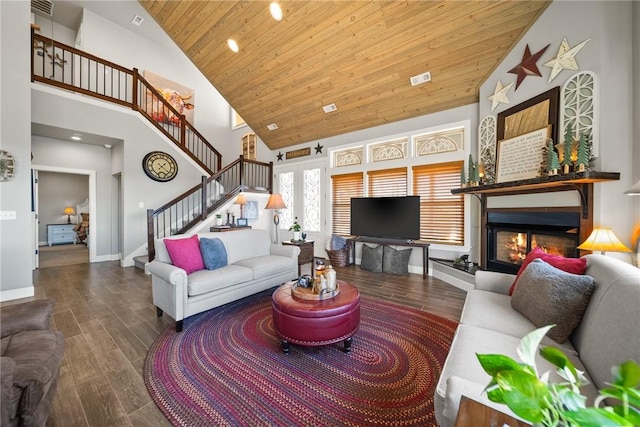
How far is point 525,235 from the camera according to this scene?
3174 mm

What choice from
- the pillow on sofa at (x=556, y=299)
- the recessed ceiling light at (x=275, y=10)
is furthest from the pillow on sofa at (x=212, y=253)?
the recessed ceiling light at (x=275, y=10)

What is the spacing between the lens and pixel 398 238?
4504mm

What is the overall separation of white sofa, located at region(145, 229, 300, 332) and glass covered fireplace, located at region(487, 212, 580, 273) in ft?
9.38

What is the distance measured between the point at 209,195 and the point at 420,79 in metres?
5.21

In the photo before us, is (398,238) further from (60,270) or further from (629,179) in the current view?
(60,270)

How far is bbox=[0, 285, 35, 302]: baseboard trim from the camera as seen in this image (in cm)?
322

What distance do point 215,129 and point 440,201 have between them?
7.03 meters

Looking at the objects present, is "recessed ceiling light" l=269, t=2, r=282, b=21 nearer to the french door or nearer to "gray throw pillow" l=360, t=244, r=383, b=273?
the french door

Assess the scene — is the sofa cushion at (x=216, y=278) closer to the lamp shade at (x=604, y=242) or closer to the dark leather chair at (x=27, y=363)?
the dark leather chair at (x=27, y=363)

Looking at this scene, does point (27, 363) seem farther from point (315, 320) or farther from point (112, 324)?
point (112, 324)

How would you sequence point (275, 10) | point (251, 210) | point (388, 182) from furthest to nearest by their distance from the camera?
point (251, 210), point (388, 182), point (275, 10)

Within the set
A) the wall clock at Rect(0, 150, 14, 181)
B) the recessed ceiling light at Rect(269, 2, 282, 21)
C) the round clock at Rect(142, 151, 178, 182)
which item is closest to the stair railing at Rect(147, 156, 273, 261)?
the round clock at Rect(142, 151, 178, 182)

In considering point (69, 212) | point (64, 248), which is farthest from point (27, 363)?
point (69, 212)

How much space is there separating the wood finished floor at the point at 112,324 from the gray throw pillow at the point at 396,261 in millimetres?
229
